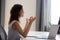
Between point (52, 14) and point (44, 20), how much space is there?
221 millimetres

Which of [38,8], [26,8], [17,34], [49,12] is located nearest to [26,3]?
[26,8]

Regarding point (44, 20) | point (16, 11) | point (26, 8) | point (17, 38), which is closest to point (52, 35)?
point (17, 38)

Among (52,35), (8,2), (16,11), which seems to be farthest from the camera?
(8,2)

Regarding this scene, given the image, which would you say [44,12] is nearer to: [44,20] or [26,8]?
[44,20]

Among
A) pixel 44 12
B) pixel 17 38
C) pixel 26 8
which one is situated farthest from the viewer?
pixel 26 8

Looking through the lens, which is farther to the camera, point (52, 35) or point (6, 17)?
point (6, 17)

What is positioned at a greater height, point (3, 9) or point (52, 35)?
point (3, 9)

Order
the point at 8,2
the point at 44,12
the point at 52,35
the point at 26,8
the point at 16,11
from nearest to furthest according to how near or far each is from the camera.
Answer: the point at 52,35, the point at 16,11, the point at 44,12, the point at 26,8, the point at 8,2

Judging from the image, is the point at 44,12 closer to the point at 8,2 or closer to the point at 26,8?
the point at 26,8

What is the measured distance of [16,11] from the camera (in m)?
2.09

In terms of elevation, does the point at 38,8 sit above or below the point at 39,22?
above

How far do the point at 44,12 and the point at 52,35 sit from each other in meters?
1.72

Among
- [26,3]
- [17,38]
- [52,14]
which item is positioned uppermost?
[26,3]

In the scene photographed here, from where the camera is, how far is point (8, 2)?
3697 mm
